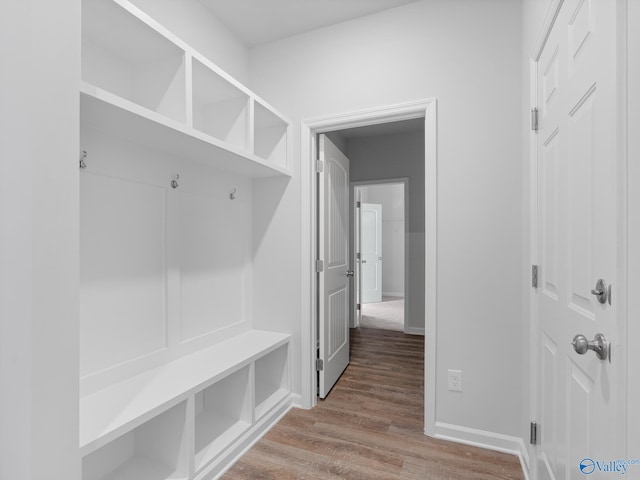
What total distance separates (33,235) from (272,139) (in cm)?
184

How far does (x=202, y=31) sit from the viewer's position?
85.7 inches

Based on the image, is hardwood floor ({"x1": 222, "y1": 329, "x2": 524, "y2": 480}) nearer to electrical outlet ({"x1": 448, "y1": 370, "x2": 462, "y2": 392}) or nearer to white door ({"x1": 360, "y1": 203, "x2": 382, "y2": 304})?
electrical outlet ({"x1": 448, "y1": 370, "x2": 462, "y2": 392})

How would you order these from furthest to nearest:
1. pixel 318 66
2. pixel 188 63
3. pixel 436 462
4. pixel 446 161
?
pixel 318 66 → pixel 446 161 → pixel 436 462 → pixel 188 63

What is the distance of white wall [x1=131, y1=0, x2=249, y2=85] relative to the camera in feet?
6.23

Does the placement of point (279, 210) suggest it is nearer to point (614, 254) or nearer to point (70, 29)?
point (70, 29)

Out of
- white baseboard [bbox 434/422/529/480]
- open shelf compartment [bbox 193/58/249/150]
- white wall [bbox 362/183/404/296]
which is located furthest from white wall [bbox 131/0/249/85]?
white wall [bbox 362/183/404/296]

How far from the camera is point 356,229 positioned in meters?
4.80

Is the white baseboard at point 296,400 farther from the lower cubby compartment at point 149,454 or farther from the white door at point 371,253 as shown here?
the white door at point 371,253

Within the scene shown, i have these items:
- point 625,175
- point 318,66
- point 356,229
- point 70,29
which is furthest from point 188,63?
point 356,229

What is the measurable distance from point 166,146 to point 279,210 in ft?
3.14

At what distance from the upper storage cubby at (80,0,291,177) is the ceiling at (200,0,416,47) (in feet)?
2.20

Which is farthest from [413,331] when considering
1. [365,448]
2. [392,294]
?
[392,294]

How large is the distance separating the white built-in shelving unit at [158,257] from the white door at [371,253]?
4524 mm

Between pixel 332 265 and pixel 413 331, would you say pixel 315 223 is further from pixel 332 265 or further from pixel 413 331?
pixel 413 331
